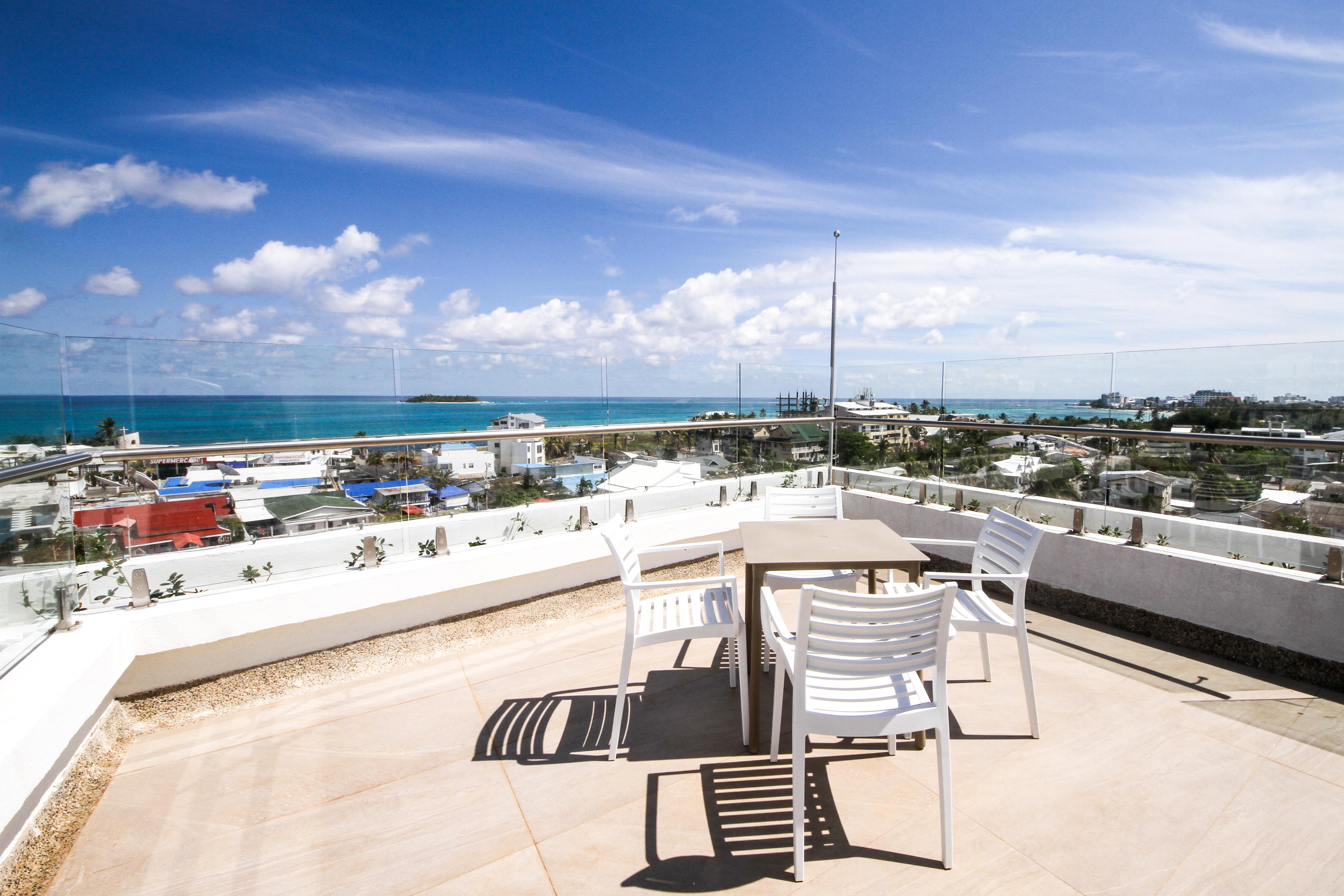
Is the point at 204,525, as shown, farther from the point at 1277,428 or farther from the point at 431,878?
the point at 1277,428

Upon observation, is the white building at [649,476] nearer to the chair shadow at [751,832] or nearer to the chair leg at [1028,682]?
the chair shadow at [751,832]

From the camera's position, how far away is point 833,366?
5754 millimetres

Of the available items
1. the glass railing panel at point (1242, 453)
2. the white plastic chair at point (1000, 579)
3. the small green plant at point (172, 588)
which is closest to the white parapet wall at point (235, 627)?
the small green plant at point (172, 588)

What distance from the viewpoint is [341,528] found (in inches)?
119

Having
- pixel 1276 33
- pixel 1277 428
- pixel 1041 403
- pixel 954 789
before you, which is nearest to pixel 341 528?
pixel 954 789

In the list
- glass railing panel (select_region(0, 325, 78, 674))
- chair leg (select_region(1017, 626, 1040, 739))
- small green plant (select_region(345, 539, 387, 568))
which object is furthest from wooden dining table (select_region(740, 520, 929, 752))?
glass railing panel (select_region(0, 325, 78, 674))

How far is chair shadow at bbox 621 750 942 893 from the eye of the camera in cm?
156

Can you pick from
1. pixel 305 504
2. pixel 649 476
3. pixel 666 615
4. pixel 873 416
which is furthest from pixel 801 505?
pixel 305 504

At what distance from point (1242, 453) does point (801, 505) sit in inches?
98.4

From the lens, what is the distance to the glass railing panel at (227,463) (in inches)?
101

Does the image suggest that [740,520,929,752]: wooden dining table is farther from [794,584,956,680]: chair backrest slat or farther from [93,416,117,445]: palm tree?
[93,416,117,445]: palm tree

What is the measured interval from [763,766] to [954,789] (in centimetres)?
67

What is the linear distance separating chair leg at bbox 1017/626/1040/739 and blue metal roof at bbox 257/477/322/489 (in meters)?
3.60

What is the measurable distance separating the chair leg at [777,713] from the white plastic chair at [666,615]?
0.40ft
